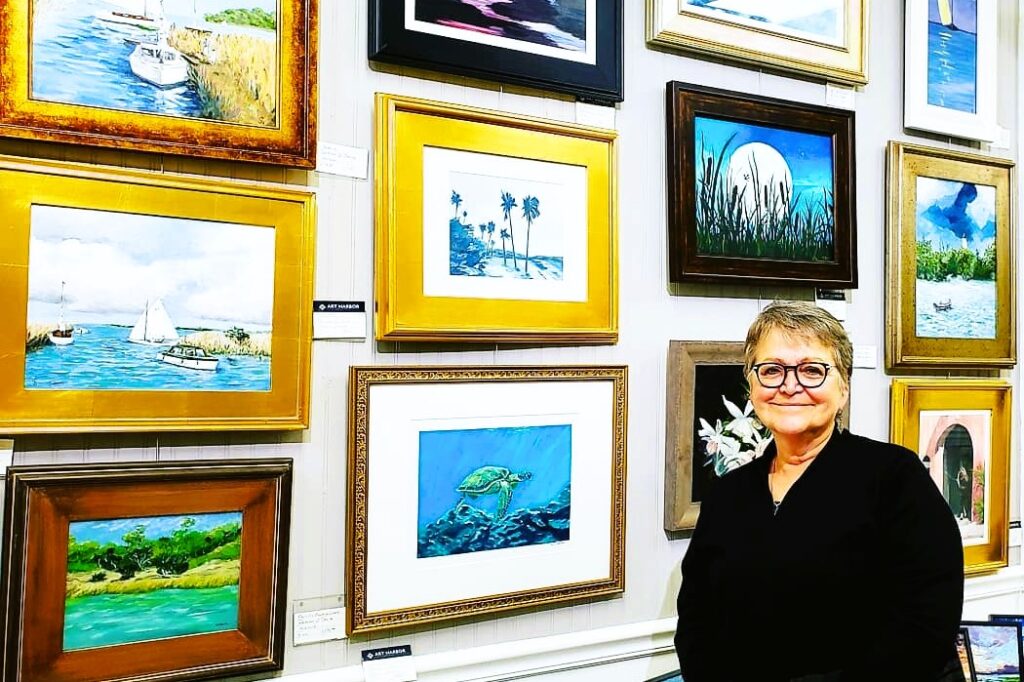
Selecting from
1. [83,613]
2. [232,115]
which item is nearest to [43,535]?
[83,613]

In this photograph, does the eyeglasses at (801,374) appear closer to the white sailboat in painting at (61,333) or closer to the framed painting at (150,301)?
the framed painting at (150,301)

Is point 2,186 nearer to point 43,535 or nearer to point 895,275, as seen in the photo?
point 43,535

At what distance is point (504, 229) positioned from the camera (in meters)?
1.86

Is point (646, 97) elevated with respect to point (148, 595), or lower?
elevated

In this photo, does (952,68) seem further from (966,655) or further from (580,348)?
(966,655)

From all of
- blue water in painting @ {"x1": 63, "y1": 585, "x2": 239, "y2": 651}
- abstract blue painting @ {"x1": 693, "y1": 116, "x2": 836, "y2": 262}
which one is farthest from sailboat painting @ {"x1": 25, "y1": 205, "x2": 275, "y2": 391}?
abstract blue painting @ {"x1": 693, "y1": 116, "x2": 836, "y2": 262}

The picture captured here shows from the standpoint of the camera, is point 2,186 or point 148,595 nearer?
point 2,186

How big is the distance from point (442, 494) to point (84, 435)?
655mm

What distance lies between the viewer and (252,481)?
1.62 m

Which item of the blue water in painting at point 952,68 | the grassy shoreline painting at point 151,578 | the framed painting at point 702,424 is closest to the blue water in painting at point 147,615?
the grassy shoreline painting at point 151,578

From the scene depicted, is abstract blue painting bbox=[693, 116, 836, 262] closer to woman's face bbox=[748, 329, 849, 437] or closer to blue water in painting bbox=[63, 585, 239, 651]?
woman's face bbox=[748, 329, 849, 437]

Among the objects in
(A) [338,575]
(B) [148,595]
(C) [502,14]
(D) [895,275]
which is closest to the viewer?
(B) [148,595]

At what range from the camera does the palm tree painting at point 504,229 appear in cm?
181

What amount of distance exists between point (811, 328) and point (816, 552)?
1.25ft
